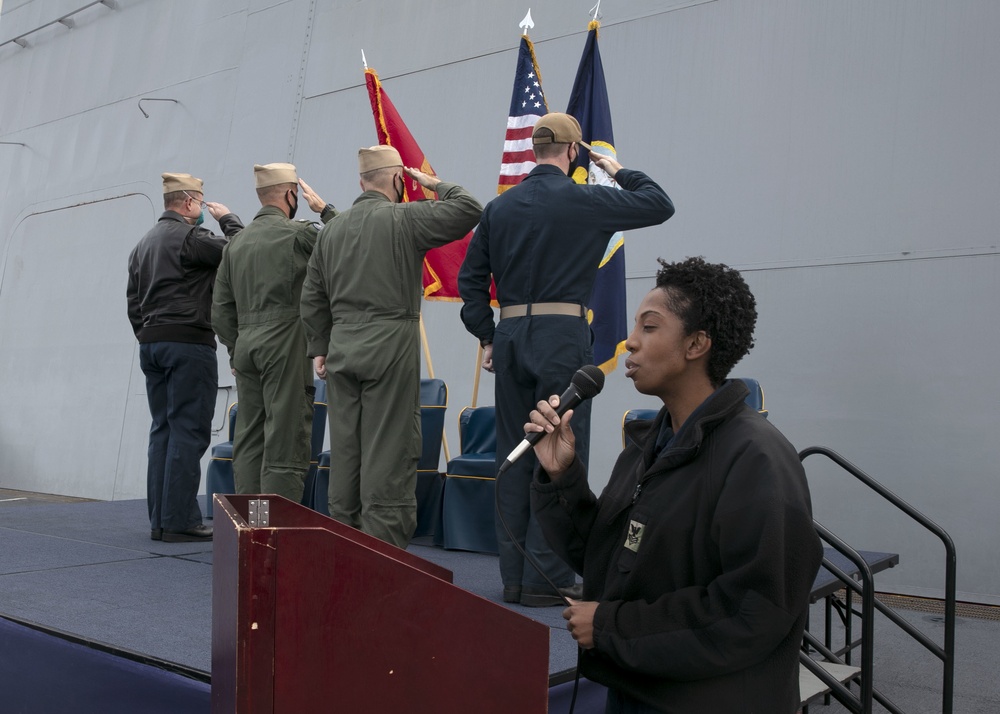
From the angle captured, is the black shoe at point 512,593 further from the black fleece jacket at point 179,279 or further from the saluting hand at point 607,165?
the black fleece jacket at point 179,279

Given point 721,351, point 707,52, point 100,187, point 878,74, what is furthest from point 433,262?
point 100,187

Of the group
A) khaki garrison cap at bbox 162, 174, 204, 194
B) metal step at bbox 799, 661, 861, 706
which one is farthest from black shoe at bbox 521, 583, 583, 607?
khaki garrison cap at bbox 162, 174, 204, 194

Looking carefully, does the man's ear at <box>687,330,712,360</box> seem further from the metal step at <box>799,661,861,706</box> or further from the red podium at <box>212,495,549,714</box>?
the metal step at <box>799,661,861,706</box>

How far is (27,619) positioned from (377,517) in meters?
1.21

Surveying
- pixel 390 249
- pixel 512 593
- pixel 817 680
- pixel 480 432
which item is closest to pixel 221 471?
pixel 480 432

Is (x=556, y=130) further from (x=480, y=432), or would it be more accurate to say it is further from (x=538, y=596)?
(x=480, y=432)

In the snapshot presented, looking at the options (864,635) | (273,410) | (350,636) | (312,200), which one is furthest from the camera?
(312,200)

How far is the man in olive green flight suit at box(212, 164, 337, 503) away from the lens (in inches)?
155

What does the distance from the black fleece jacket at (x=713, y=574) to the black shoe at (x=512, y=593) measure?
164 cm

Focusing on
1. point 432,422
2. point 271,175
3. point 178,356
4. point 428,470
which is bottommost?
point 428,470

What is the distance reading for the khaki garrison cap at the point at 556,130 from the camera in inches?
127

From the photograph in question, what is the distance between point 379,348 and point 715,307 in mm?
2088

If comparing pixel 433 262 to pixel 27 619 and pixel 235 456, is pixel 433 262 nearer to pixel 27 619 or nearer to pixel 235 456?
pixel 235 456

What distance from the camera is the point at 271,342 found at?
400 cm
